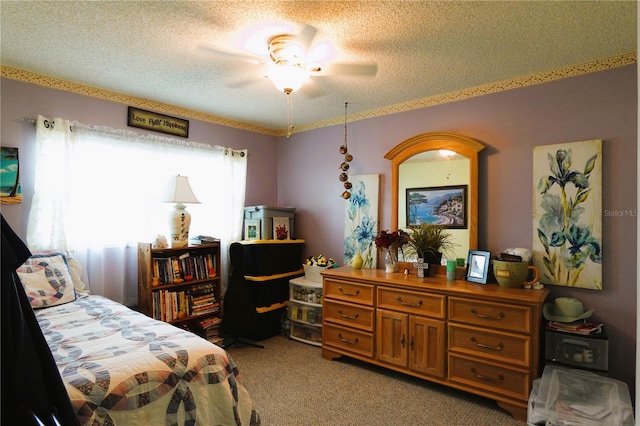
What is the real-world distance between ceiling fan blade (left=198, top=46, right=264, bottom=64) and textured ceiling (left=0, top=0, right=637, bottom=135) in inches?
1.6

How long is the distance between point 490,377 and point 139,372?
2278 millimetres

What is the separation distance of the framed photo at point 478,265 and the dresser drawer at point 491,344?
0.47 metres

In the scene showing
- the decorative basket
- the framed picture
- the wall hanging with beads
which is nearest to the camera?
the wall hanging with beads

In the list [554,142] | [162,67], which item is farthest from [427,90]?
[162,67]

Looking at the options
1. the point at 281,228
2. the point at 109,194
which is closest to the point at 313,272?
the point at 281,228

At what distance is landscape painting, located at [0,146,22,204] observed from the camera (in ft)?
8.52

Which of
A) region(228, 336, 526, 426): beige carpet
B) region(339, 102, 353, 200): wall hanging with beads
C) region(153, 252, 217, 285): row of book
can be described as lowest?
region(228, 336, 526, 426): beige carpet

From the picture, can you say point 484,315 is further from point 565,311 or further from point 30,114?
point 30,114

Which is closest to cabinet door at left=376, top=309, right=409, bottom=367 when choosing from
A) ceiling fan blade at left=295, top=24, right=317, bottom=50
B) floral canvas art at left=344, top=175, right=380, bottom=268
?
floral canvas art at left=344, top=175, right=380, bottom=268

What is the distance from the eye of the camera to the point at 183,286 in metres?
3.44

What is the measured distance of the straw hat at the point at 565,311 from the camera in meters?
2.46

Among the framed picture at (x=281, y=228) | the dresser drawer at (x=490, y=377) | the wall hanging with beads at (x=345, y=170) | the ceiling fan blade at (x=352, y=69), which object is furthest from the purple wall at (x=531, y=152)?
the ceiling fan blade at (x=352, y=69)

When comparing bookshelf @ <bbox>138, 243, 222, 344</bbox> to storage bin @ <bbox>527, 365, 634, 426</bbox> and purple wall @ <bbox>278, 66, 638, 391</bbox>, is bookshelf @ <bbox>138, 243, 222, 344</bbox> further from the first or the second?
storage bin @ <bbox>527, 365, 634, 426</bbox>

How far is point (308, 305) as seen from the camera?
3748 mm
